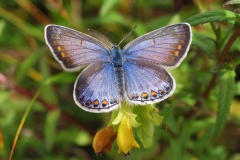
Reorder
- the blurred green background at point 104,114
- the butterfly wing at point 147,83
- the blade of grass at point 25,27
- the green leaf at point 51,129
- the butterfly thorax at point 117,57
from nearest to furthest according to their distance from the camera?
1. the butterfly wing at point 147,83
2. the butterfly thorax at point 117,57
3. the blurred green background at point 104,114
4. the green leaf at point 51,129
5. the blade of grass at point 25,27

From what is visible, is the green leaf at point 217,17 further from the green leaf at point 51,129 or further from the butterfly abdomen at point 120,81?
the green leaf at point 51,129

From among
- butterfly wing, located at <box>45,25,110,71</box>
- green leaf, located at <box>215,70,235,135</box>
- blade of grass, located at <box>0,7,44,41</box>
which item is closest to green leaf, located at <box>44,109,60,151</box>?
blade of grass, located at <box>0,7,44,41</box>

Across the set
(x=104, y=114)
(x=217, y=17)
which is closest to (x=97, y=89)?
(x=217, y=17)

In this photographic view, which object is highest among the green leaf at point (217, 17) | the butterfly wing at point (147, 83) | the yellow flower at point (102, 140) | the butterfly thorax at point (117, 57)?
the green leaf at point (217, 17)

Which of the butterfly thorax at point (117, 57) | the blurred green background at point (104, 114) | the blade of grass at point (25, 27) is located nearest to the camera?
the butterfly thorax at point (117, 57)

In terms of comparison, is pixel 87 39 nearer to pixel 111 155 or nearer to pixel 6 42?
pixel 111 155

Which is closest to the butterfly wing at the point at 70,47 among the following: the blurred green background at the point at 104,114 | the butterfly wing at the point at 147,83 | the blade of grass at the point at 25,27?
the butterfly wing at the point at 147,83
